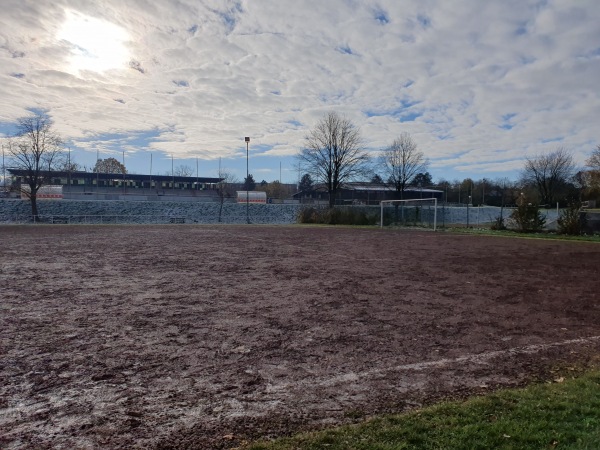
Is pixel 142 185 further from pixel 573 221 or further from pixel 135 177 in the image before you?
pixel 573 221

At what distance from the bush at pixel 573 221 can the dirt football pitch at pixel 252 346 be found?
19.1 meters

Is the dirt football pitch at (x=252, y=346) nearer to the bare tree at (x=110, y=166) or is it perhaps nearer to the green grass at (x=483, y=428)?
the green grass at (x=483, y=428)

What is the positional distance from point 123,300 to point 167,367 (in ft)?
13.2

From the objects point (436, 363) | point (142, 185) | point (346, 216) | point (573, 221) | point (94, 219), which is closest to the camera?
point (436, 363)

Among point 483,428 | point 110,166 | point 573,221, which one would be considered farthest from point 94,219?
point 110,166

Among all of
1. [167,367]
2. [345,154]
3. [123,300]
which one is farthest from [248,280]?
[345,154]

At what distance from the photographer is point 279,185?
10844cm

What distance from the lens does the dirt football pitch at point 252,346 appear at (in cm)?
388

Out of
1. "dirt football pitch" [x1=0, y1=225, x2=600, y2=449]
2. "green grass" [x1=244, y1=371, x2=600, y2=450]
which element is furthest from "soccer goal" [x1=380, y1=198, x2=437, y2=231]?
"green grass" [x1=244, y1=371, x2=600, y2=450]

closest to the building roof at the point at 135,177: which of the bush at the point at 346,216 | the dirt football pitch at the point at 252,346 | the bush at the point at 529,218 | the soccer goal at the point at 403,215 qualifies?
the bush at the point at 346,216

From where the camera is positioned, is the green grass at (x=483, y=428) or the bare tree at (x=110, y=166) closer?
the green grass at (x=483, y=428)

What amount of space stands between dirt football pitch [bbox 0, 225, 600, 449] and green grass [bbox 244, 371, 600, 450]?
29cm

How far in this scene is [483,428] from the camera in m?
3.60

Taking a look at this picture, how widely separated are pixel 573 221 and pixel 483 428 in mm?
30051
